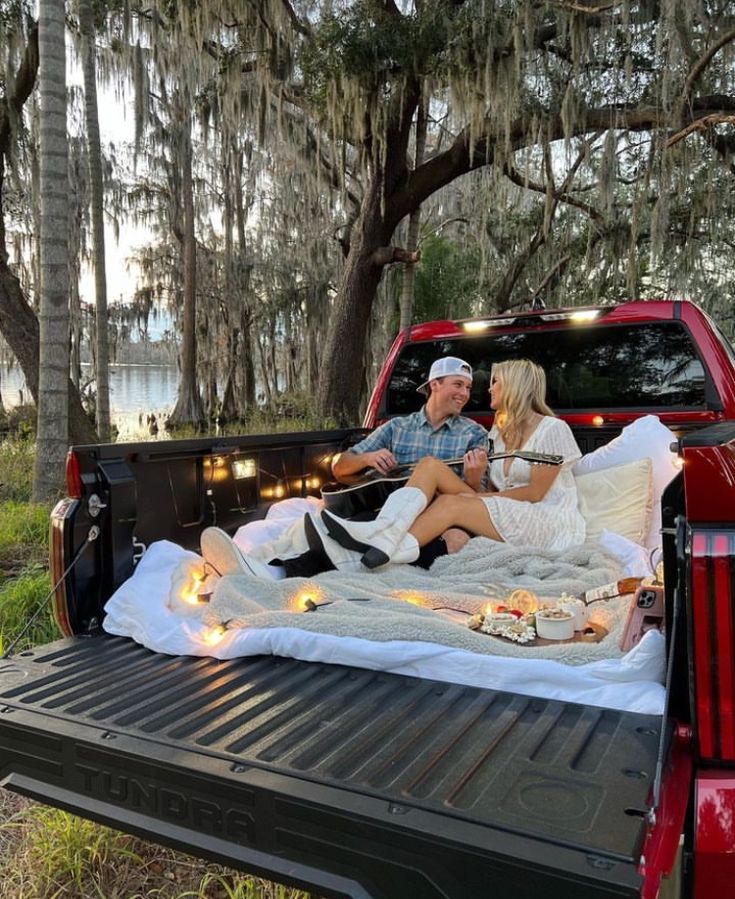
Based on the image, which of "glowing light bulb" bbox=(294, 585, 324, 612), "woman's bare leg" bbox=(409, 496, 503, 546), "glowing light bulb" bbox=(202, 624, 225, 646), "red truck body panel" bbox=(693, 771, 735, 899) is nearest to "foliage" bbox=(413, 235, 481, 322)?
"woman's bare leg" bbox=(409, 496, 503, 546)

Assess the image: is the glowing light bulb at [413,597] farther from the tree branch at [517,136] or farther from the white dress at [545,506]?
the tree branch at [517,136]

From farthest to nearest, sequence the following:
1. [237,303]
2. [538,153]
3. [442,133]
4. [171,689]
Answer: [237,303] → [442,133] → [538,153] → [171,689]

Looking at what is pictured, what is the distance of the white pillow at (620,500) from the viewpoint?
10.8 feet

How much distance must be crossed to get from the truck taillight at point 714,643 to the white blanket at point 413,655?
29 centimetres

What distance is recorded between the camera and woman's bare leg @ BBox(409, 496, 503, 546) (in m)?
3.14

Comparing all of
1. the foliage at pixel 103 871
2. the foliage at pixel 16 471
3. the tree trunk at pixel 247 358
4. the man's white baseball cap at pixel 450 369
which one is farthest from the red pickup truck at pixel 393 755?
the tree trunk at pixel 247 358

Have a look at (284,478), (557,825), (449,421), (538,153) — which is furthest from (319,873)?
(538,153)

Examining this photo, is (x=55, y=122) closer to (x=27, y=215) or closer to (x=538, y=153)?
(x=538, y=153)

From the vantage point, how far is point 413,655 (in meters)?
1.87

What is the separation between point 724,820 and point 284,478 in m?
2.50

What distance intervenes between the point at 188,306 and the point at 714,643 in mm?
17202

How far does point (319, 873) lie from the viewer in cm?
125

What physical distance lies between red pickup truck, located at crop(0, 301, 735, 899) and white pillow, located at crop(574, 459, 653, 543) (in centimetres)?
169

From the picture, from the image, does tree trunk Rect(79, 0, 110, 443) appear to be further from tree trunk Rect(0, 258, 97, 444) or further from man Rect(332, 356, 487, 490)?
man Rect(332, 356, 487, 490)
